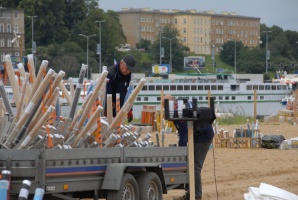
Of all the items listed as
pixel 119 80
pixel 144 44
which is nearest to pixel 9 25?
pixel 144 44

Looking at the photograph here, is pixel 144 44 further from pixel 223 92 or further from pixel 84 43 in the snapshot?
pixel 223 92

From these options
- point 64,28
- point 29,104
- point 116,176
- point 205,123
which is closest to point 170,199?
point 205,123

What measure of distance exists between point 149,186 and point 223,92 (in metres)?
60.1

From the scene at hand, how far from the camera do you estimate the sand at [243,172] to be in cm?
1708

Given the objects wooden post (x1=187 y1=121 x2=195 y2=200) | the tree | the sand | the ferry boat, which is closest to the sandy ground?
the sand

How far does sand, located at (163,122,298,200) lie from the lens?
17.1 m

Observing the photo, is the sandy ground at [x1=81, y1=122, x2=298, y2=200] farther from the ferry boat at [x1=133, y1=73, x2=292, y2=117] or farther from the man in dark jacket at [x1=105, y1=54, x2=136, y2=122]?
the ferry boat at [x1=133, y1=73, x2=292, y2=117]

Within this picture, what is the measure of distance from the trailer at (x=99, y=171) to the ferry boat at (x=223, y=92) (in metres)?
51.8

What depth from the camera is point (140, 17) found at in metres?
149

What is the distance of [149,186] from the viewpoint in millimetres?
13352

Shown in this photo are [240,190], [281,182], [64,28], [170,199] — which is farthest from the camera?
[64,28]

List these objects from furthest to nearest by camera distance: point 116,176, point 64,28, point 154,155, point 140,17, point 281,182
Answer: point 140,17, point 64,28, point 281,182, point 154,155, point 116,176

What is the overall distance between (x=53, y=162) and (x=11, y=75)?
6.76 ft

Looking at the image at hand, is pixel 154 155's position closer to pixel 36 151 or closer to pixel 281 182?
pixel 36 151
